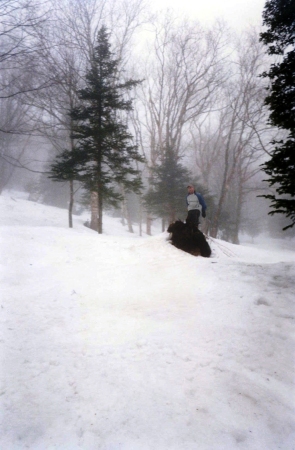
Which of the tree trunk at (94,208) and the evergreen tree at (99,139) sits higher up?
the evergreen tree at (99,139)

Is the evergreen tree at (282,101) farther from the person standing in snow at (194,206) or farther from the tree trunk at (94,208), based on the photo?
the tree trunk at (94,208)

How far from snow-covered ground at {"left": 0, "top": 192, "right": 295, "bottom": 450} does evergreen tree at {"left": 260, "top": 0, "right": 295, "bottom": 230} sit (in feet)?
5.41

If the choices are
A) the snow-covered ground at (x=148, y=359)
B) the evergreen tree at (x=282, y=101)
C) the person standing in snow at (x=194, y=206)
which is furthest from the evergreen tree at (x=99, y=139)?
the evergreen tree at (x=282, y=101)

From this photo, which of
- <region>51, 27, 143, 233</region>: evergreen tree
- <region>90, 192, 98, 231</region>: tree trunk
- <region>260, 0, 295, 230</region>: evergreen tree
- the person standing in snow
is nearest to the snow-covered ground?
<region>260, 0, 295, 230</region>: evergreen tree

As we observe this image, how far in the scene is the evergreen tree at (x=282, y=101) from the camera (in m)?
3.70

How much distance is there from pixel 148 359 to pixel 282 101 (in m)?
4.83

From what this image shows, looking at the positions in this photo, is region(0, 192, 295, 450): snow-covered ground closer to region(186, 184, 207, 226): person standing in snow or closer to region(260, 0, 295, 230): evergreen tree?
region(260, 0, 295, 230): evergreen tree

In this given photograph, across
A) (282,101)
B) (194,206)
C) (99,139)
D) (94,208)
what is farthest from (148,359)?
(94,208)

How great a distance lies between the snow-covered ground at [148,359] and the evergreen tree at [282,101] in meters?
1.65

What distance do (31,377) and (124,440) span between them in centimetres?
113

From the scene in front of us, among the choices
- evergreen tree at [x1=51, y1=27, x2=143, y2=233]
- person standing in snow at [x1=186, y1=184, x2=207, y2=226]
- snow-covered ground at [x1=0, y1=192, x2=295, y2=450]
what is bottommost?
snow-covered ground at [x1=0, y1=192, x2=295, y2=450]

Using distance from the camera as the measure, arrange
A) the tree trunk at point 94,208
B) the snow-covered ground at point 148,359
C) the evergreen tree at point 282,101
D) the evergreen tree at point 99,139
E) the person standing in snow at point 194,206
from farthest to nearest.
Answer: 1. the tree trunk at point 94,208
2. the evergreen tree at point 99,139
3. the person standing in snow at point 194,206
4. the evergreen tree at point 282,101
5. the snow-covered ground at point 148,359

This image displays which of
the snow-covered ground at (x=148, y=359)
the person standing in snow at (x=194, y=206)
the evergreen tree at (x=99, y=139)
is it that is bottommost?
the snow-covered ground at (x=148, y=359)

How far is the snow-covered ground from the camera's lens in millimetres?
1748
